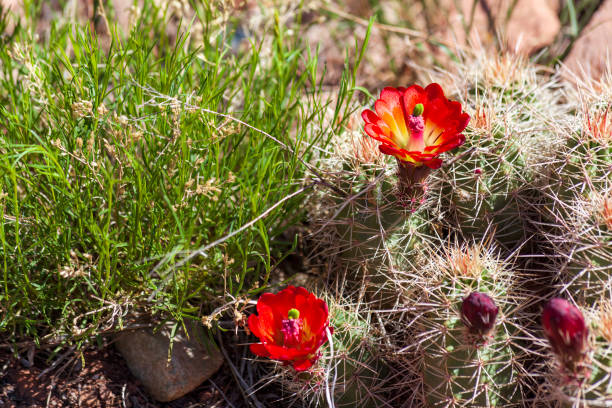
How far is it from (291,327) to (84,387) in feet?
2.63

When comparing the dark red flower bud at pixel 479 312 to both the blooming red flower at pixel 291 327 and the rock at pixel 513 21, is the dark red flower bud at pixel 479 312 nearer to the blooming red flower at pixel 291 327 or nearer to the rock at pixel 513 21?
the blooming red flower at pixel 291 327

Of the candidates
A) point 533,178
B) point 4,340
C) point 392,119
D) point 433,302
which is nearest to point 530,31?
point 533,178

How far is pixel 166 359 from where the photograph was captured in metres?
2.02

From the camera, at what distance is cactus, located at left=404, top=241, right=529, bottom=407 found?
62.7 inches

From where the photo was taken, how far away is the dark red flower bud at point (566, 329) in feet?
4.32

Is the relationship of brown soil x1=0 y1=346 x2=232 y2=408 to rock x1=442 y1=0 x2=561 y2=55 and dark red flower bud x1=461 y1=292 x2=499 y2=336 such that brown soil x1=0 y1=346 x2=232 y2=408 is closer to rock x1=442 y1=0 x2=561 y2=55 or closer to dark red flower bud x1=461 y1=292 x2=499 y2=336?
dark red flower bud x1=461 y1=292 x2=499 y2=336

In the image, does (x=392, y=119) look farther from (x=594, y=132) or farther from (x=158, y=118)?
(x=158, y=118)

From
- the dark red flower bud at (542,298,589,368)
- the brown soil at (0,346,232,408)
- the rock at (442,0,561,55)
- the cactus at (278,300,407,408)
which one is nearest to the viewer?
the dark red flower bud at (542,298,589,368)

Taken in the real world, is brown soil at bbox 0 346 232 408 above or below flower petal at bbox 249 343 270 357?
below

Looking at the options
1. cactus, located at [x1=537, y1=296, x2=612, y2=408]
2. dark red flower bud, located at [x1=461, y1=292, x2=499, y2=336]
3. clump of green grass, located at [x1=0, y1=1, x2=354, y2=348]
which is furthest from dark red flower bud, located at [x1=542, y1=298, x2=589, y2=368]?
clump of green grass, located at [x1=0, y1=1, x2=354, y2=348]

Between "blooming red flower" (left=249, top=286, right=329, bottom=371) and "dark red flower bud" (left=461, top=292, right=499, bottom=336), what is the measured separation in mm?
368

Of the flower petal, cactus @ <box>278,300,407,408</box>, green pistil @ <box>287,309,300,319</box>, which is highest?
green pistil @ <box>287,309,300,319</box>

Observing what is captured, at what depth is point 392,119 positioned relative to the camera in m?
1.77

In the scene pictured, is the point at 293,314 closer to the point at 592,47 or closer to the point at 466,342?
the point at 466,342
